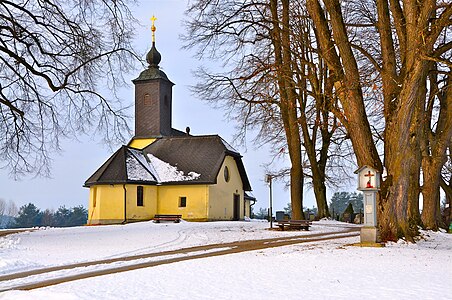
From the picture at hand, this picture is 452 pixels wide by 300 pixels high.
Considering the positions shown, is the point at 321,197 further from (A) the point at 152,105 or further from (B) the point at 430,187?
(A) the point at 152,105

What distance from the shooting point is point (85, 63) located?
19.2 m

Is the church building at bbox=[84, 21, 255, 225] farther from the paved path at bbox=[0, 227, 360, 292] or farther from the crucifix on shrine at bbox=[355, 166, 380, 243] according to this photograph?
the crucifix on shrine at bbox=[355, 166, 380, 243]

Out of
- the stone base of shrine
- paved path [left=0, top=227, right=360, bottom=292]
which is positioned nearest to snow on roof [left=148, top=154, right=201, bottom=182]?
paved path [left=0, top=227, right=360, bottom=292]

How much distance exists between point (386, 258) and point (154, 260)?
597 cm

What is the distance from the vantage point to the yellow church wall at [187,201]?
4034cm

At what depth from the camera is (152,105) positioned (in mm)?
48781

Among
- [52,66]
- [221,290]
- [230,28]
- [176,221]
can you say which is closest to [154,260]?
[221,290]

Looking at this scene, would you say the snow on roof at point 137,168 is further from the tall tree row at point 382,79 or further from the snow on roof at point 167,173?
the tall tree row at point 382,79

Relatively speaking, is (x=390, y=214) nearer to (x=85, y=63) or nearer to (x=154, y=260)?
(x=154, y=260)

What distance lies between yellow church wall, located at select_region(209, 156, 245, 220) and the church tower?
7.72 meters

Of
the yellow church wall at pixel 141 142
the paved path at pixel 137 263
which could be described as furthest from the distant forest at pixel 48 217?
the paved path at pixel 137 263

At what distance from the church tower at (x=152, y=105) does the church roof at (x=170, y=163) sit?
2.30m

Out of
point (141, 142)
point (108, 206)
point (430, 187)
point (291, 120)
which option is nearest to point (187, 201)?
point (108, 206)

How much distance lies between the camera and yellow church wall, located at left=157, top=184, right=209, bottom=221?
40344 millimetres
